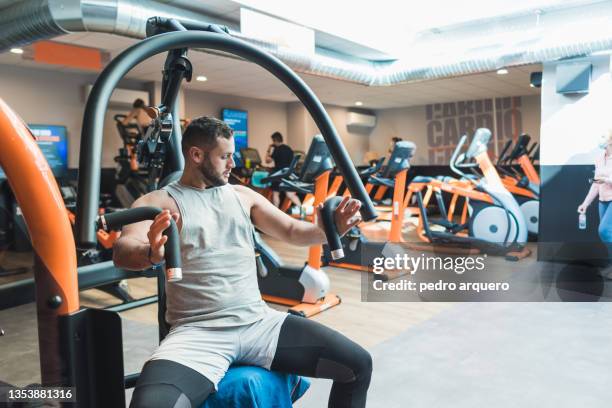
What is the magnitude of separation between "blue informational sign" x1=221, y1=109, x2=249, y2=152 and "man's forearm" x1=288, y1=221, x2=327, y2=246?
28.6 ft

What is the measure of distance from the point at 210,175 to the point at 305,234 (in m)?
0.37

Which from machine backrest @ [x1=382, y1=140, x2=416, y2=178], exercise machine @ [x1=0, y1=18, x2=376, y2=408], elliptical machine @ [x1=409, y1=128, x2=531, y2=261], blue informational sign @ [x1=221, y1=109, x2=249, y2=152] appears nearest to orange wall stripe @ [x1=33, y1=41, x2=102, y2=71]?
blue informational sign @ [x1=221, y1=109, x2=249, y2=152]

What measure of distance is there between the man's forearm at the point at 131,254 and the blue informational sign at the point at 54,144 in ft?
23.7

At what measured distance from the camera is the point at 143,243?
4.60ft

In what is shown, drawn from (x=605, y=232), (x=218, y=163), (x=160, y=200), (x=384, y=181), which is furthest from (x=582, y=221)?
(x=160, y=200)

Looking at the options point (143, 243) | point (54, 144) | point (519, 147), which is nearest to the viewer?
point (143, 243)

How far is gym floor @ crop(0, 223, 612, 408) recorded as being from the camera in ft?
8.05

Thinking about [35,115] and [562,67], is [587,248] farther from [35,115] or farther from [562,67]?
[35,115]

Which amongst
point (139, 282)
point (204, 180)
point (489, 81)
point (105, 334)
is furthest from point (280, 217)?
point (489, 81)

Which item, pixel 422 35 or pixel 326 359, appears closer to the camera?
pixel 326 359

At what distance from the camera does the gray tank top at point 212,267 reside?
155cm

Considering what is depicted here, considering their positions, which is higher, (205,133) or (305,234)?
(205,133)

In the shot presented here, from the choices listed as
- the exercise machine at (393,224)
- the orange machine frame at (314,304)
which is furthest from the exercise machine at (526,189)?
the orange machine frame at (314,304)

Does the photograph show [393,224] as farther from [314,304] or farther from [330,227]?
[330,227]
